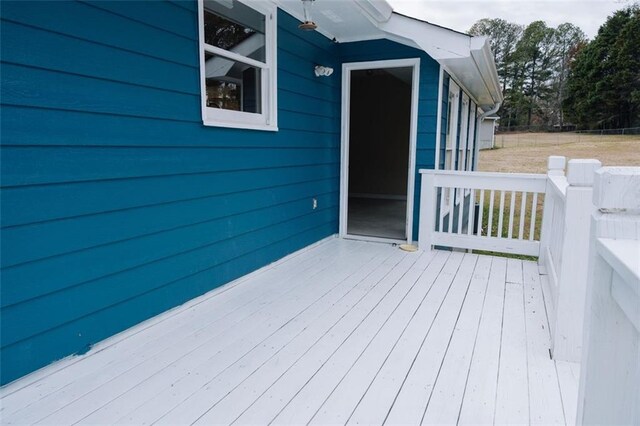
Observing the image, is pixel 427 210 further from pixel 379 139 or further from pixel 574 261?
pixel 379 139

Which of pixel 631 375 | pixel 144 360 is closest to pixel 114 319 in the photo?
pixel 144 360

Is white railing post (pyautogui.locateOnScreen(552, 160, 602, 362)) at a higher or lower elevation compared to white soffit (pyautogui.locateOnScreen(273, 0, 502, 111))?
lower

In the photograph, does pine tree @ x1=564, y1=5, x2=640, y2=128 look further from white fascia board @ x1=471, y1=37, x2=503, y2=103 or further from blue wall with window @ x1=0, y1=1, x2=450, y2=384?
blue wall with window @ x1=0, y1=1, x2=450, y2=384

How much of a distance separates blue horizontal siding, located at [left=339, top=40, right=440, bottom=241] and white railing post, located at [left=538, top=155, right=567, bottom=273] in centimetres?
127

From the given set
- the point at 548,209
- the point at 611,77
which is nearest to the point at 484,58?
the point at 548,209

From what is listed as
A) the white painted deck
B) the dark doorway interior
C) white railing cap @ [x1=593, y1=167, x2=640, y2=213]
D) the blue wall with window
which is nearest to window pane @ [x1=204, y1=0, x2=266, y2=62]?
the blue wall with window

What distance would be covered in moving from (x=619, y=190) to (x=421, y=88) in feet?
13.2

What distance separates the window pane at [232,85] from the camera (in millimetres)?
2932

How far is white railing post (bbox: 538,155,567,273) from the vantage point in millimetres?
3570

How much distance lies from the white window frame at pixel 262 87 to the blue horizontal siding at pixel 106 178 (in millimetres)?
71

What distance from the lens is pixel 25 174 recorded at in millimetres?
1811

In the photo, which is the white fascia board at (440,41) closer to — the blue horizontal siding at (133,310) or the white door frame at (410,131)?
the white door frame at (410,131)

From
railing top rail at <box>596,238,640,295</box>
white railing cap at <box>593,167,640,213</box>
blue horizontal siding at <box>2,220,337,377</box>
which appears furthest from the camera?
blue horizontal siding at <box>2,220,337,377</box>

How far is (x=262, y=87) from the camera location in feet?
11.6
